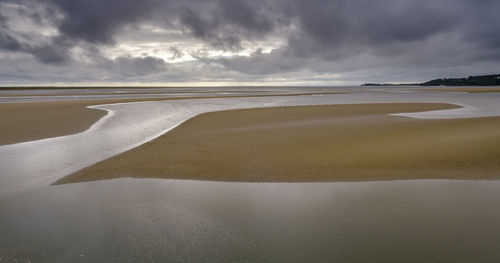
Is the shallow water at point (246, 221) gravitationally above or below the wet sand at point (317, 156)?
below

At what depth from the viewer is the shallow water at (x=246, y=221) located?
455cm

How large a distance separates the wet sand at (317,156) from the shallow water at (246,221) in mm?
676

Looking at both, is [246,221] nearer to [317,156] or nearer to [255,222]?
[255,222]

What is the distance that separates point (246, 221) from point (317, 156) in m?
5.14

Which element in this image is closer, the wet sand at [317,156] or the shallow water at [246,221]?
the shallow water at [246,221]

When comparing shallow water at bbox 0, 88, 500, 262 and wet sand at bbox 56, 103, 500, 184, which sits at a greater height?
wet sand at bbox 56, 103, 500, 184

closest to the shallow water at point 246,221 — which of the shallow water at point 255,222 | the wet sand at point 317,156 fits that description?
the shallow water at point 255,222

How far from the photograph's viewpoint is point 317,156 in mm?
10109

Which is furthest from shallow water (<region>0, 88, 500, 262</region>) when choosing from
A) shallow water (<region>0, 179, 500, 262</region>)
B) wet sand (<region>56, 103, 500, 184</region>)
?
wet sand (<region>56, 103, 500, 184</region>)

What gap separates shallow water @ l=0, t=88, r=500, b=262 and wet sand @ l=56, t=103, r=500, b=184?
68 cm

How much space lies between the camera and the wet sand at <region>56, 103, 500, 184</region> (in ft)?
27.5

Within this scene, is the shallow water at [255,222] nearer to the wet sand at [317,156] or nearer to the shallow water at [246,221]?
the shallow water at [246,221]

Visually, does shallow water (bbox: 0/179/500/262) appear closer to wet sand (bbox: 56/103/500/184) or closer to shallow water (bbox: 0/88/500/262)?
shallow water (bbox: 0/88/500/262)

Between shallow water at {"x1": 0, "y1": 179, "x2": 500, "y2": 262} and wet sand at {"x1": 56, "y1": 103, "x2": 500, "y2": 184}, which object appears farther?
wet sand at {"x1": 56, "y1": 103, "x2": 500, "y2": 184}
